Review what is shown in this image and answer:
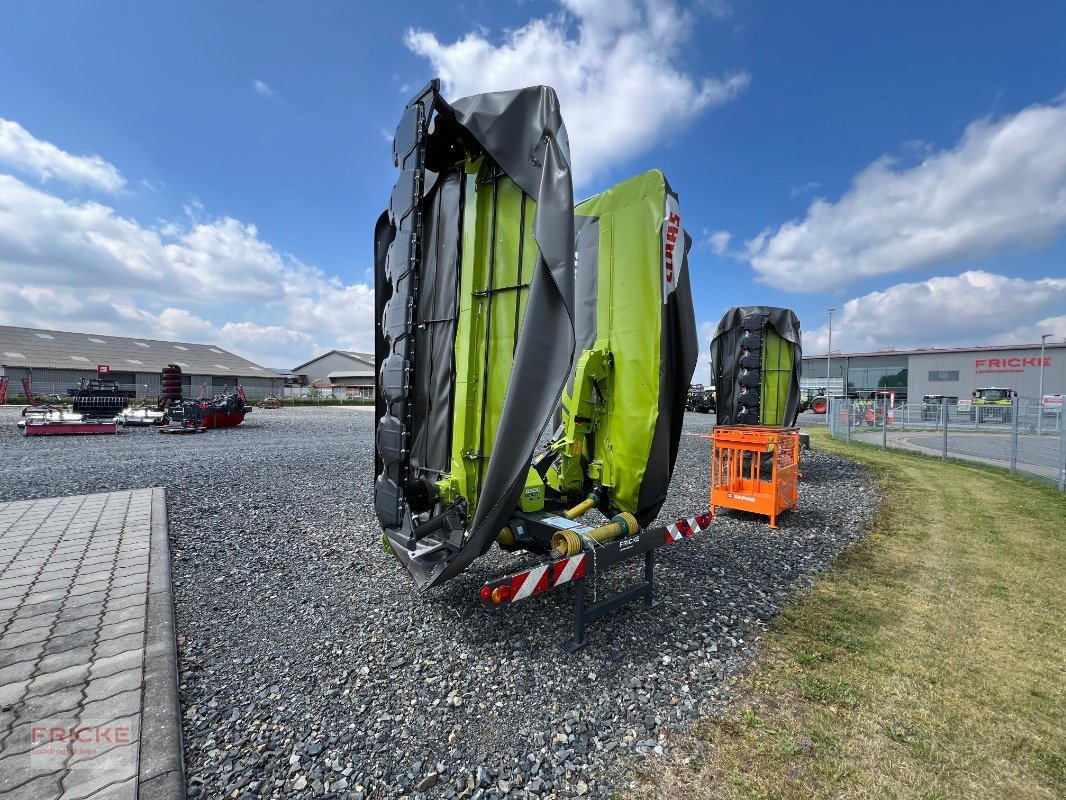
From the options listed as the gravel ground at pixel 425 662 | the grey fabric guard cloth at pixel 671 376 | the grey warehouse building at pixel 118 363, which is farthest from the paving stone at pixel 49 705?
the grey warehouse building at pixel 118 363

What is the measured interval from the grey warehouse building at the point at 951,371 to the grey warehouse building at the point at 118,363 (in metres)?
50.4

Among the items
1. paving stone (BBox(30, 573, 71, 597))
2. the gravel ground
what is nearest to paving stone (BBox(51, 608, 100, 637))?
the gravel ground

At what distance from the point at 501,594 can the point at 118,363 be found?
154ft

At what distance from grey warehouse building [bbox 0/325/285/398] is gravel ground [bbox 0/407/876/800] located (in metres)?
33.5

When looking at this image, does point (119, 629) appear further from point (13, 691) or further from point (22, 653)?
point (13, 691)

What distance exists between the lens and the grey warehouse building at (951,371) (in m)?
40.4

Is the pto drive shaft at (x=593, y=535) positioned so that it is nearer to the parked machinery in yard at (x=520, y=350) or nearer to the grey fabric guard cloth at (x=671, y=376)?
the parked machinery in yard at (x=520, y=350)

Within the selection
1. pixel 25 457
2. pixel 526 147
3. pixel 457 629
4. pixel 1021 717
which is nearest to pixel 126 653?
pixel 457 629

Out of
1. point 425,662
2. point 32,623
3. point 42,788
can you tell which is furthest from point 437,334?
point 32,623

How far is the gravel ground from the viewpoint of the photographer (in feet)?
6.78

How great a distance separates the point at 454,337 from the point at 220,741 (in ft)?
7.70

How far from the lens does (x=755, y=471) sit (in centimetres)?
608

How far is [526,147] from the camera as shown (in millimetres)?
2592

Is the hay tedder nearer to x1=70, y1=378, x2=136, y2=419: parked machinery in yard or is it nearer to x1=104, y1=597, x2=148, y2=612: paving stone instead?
x1=104, y1=597, x2=148, y2=612: paving stone
